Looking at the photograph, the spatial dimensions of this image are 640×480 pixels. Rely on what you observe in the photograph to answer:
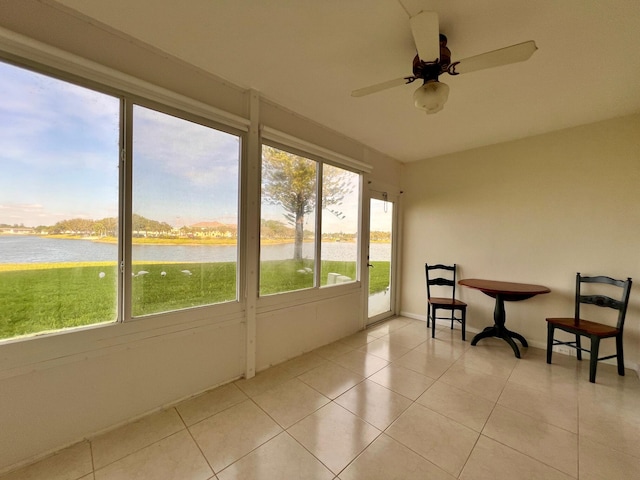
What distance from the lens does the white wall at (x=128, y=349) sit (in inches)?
56.5

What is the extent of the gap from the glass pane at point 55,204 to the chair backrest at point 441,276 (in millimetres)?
3743

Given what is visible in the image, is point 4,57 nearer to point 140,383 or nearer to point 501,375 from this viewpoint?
point 140,383

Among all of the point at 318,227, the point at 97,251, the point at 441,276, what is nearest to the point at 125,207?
the point at 97,251

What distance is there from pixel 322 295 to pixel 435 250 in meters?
2.10

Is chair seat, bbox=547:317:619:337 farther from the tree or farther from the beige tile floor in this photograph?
the tree

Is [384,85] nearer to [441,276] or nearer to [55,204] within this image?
[55,204]

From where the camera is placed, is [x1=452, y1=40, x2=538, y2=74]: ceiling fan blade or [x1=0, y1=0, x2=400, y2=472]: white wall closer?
[x1=452, y1=40, x2=538, y2=74]: ceiling fan blade

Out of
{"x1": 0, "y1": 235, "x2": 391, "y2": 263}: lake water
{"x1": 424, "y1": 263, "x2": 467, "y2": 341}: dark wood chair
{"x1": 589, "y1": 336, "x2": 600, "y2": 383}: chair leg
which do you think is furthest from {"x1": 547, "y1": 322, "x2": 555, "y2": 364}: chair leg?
{"x1": 0, "y1": 235, "x2": 391, "y2": 263}: lake water

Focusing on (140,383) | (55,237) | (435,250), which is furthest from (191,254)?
(435,250)

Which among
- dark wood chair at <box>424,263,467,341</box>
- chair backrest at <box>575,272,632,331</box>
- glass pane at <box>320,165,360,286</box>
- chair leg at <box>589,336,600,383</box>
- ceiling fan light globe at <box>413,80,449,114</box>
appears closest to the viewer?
ceiling fan light globe at <box>413,80,449,114</box>

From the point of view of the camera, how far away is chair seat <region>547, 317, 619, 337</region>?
2383 millimetres

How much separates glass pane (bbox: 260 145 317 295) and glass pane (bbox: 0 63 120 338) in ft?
3.93

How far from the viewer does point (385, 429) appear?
1.76 meters

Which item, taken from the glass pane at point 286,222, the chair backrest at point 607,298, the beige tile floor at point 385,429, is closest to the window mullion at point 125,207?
the beige tile floor at point 385,429
